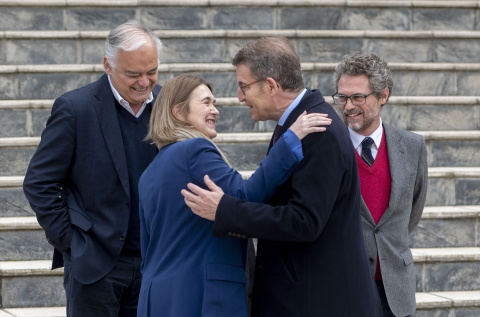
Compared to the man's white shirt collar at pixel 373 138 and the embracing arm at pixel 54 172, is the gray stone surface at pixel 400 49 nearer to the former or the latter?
the man's white shirt collar at pixel 373 138

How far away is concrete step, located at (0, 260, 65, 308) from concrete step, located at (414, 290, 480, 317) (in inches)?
74.5

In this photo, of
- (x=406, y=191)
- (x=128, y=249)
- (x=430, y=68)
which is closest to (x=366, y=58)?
(x=406, y=191)

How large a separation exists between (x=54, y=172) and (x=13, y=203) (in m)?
1.80

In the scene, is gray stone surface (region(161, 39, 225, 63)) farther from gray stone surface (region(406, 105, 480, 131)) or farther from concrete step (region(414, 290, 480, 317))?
concrete step (region(414, 290, 480, 317))

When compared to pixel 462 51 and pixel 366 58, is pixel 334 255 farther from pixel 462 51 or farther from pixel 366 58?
pixel 462 51

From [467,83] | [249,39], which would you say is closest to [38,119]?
[249,39]

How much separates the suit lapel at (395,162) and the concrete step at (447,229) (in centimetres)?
170

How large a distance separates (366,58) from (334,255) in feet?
2.91

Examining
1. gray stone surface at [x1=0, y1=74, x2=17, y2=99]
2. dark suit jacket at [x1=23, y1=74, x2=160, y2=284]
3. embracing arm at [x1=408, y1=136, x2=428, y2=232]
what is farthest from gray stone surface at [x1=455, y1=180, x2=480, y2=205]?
gray stone surface at [x1=0, y1=74, x2=17, y2=99]

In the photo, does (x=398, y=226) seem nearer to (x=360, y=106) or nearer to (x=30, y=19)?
(x=360, y=106)

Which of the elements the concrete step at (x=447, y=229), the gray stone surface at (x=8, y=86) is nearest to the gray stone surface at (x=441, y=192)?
the concrete step at (x=447, y=229)

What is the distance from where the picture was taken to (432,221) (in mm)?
4832

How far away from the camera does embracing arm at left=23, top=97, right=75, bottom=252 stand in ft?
10.2

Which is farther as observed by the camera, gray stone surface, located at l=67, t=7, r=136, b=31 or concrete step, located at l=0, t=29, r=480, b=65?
gray stone surface, located at l=67, t=7, r=136, b=31
